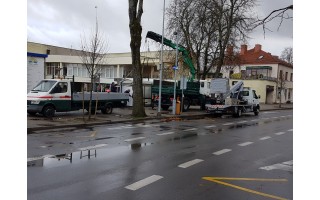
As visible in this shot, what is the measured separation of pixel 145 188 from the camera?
5.92 metres

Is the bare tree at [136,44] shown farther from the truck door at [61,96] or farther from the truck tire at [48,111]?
the truck tire at [48,111]

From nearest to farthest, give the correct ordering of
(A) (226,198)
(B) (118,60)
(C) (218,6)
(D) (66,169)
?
(A) (226,198) < (D) (66,169) < (C) (218,6) < (B) (118,60)

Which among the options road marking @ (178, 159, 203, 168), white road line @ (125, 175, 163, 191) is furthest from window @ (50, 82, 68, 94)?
white road line @ (125, 175, 163, 191)

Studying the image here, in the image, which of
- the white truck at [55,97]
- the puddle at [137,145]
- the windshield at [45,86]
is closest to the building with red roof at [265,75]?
the white truck at [55,97]

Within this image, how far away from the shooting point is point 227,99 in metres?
23.6

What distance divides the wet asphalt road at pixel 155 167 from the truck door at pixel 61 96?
5491mm

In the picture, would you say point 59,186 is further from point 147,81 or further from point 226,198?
point 147,81

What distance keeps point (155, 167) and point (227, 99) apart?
55.4 ft

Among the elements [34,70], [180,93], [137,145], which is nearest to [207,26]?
[180,93]

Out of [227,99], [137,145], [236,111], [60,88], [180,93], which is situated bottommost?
[137,145]

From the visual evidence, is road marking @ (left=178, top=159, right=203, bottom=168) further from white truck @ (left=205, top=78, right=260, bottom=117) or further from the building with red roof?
the building with red roof

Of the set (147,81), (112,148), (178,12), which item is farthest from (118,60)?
(112,148)

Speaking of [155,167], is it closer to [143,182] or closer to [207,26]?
[143,182]
